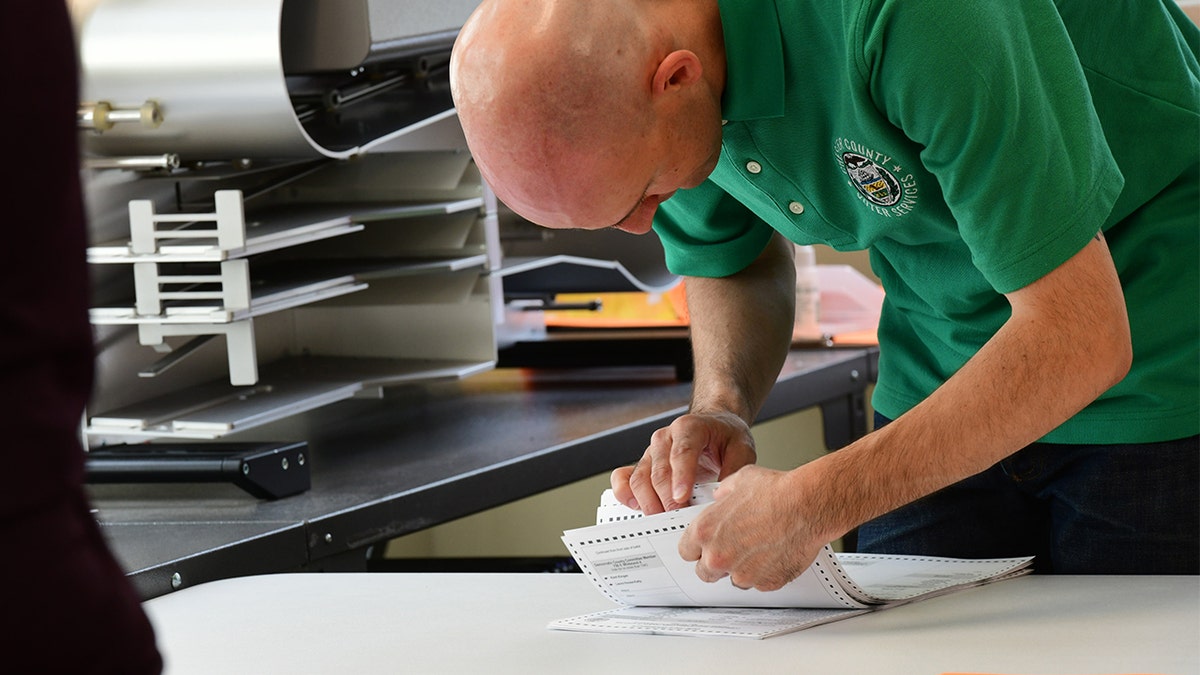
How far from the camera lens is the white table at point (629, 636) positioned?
95 centimetres

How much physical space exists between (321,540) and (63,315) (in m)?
1.17

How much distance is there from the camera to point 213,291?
67.7 inches

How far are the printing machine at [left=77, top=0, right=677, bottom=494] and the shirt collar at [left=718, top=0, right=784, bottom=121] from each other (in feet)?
2.18

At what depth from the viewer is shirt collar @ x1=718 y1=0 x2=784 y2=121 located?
108 centimetres

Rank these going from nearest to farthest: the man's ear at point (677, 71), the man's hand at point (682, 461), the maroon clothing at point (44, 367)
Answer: the maroon clothing at point (44, 367) < the man's ear at point (677, 71) < the man's hand at point (682, 461)

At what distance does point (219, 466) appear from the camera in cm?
165

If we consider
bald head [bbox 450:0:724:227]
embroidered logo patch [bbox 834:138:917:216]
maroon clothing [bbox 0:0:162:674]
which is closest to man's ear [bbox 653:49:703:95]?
bald head [bbox 450:0:724:227]

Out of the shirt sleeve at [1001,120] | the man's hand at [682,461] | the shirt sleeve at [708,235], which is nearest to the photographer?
the shirt sleeve at [1001,120]

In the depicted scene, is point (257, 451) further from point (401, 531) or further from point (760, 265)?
point (760, 265)

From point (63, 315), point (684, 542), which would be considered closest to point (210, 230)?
point (684, 542)

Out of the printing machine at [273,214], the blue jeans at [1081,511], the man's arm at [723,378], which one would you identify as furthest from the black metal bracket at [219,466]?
the blue jeans at [1081,511]

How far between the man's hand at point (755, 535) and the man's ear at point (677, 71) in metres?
0.30

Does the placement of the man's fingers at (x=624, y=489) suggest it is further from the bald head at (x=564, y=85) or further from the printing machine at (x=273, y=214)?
the printing machine at (x=273, y=214)

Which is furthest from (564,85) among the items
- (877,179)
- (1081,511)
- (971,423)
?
(1081,511)
